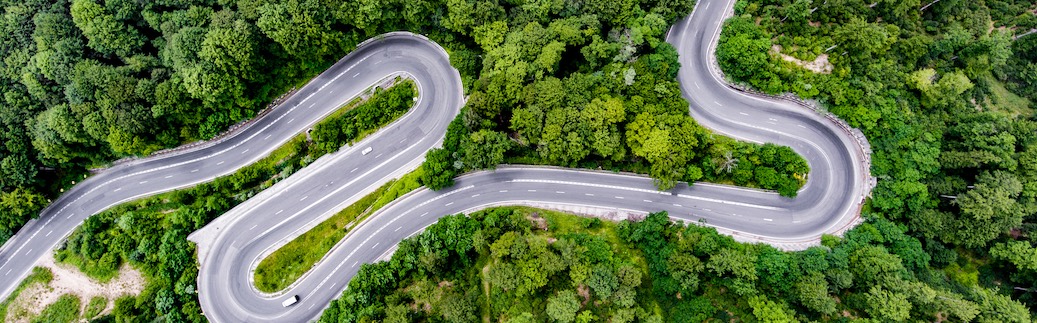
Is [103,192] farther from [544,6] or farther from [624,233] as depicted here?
[624,233]

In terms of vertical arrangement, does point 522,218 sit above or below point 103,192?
below

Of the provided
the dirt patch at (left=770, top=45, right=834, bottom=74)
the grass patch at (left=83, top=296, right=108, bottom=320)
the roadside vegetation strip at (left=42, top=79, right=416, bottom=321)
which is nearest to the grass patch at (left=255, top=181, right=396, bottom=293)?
the roadside vegetation strip at (left=42, top=79, right=416, bottom=321)

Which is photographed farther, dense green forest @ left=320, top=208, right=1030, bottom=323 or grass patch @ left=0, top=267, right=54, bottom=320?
grass patch @ left=0, top=267, right=54, bottom=320

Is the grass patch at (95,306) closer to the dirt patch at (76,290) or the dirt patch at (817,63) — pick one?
the dirt patch at (76,290)

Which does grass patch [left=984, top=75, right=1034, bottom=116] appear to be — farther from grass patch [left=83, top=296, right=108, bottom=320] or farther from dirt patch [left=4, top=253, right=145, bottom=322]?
grass patch [left=83, top=296, right=108, bottom=320]

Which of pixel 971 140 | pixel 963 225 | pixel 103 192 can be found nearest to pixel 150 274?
pixel 103 192

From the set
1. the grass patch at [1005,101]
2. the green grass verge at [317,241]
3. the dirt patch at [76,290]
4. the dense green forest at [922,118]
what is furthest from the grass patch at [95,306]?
the grass patch at [1005,101]

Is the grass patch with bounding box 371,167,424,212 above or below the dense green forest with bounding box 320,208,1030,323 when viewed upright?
above
